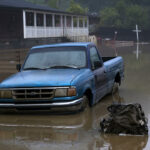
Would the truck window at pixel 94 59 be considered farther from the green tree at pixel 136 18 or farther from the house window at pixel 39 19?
the green tree at pixel 136 18

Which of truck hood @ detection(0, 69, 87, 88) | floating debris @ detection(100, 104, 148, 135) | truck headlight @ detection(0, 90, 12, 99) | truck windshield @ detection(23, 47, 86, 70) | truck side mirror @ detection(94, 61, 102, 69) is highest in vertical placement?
truck windshield @ detection(23, 47, 86, 70)

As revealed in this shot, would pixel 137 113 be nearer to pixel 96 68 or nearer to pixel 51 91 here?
pixel 51 91

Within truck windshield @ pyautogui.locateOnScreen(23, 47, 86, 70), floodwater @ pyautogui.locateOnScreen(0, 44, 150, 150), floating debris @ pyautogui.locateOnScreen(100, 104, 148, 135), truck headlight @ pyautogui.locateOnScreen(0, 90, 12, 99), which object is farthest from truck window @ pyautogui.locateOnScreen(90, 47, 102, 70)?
floating debris @ pyautogui.locateOnScreen(100, 104, 148, 135)

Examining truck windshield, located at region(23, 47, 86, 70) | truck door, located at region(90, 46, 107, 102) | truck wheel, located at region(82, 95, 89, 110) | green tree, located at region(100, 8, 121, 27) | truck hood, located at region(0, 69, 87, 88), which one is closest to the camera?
truck hood, located at region(0, 69, 87, 88)

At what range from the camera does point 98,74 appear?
28.1 ft

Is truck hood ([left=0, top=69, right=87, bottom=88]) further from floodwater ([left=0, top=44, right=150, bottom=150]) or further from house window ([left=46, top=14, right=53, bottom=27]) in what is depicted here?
house window ([left=46, top=14, right=53, bottom=27])

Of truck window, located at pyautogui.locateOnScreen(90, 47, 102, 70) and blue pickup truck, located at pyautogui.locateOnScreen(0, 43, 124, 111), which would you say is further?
truck window, located at pyautogui.locateOnScreen(90, 47, 102, 70)

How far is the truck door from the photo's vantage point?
841 cm

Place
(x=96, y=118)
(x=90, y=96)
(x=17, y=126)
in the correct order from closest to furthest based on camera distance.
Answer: (x=17, y=126) → (x=96, y=118) → (x=90, y=96)

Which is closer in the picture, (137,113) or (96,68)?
(137,113)

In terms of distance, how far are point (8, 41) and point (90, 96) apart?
27.6m

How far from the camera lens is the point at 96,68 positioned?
854 centimetres

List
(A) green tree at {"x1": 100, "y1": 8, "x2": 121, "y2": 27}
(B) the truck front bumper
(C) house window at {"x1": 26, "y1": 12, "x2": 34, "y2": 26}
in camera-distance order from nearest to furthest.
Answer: (B) the truck front bumper, (C) house window at {"x1": 26, "y1": 12, "x2": 34, "y2": 26}, (A) green tree at {"x1": 100, "y1": 8, "x2": 121, "y2": 27}

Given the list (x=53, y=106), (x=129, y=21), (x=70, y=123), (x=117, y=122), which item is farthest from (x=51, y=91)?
(x=129, y=21)
